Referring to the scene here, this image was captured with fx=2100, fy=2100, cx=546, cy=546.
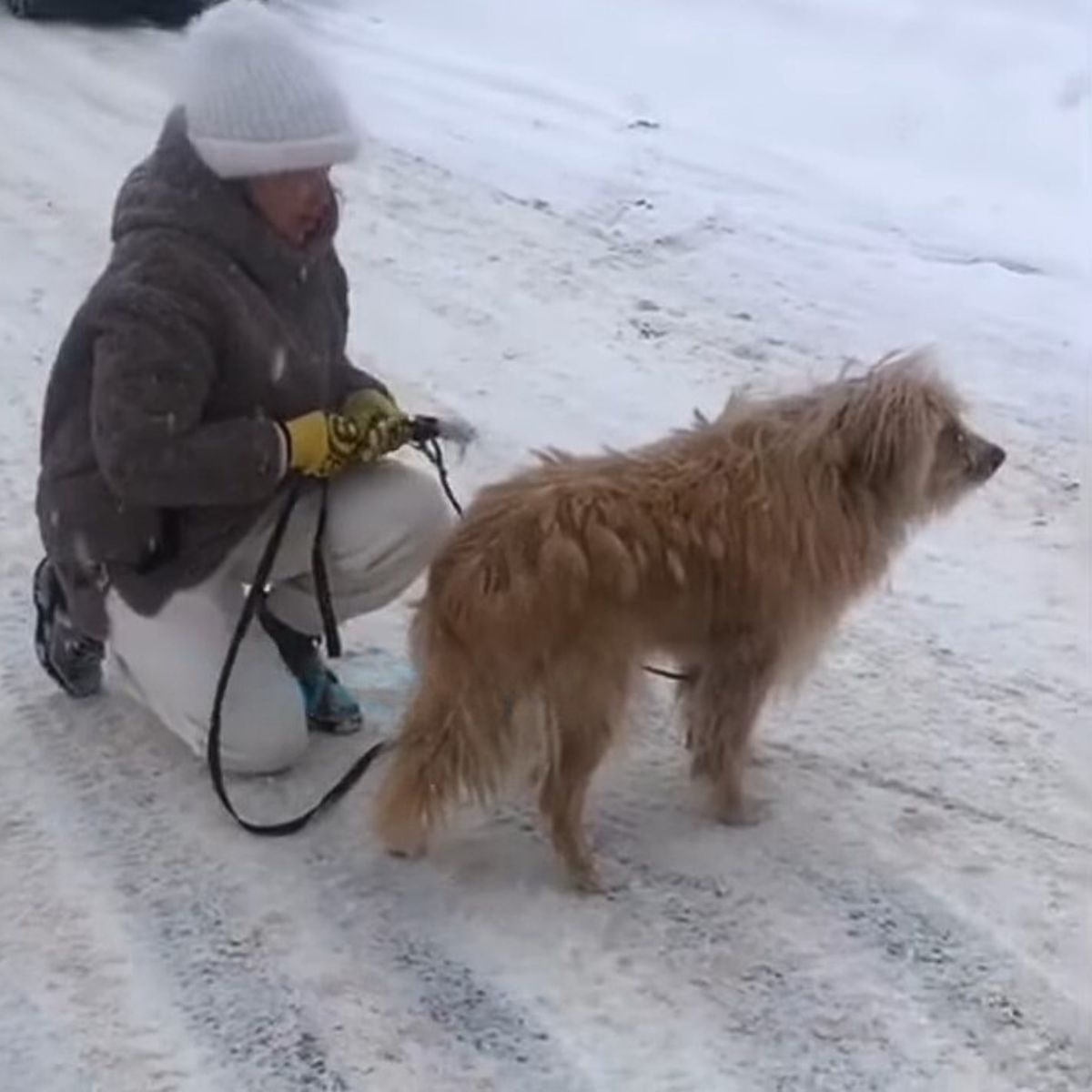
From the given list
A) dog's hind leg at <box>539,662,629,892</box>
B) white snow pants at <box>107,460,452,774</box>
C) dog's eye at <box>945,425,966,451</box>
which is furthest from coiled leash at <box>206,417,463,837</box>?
dog's eye at <box>945,425,966,451</box>

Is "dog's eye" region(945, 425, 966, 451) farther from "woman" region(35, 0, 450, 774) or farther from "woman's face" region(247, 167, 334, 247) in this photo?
"woman's face" region(247, 167, 334, 247)

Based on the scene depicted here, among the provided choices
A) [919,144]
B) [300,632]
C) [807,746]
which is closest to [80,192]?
[919,144]

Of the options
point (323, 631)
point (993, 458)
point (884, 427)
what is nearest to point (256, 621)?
point (323, 631)

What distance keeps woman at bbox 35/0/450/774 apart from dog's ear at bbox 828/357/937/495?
83cm

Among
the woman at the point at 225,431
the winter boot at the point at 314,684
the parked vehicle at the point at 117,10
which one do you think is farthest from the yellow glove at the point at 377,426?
the parked vehicle at the point at 117,10

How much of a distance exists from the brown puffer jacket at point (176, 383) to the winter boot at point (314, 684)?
29 centimetres

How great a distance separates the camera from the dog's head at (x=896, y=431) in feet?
11.7

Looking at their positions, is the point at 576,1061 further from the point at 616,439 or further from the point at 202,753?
the point at 616,439

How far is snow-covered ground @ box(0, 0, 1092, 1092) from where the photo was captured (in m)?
3.22

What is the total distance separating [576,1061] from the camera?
10.3ft

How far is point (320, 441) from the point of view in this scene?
3.78 m

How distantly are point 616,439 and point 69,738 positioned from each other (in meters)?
1.84

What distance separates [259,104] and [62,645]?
1.23 m

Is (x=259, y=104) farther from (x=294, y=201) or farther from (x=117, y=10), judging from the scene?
(x=117, y=10)
